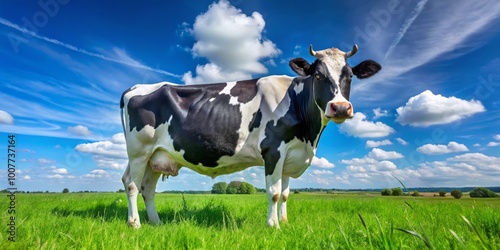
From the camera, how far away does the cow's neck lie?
654 centimetres

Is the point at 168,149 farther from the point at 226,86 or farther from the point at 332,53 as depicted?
the point at 332,53

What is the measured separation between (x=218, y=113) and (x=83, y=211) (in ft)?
15.1

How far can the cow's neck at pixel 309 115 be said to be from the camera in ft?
21.4

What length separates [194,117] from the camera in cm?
730

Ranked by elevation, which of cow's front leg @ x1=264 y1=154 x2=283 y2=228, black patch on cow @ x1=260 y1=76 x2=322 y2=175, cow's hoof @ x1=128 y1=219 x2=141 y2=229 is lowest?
cow's hoof @ x1=128 y1=219 x2=141 y2=229

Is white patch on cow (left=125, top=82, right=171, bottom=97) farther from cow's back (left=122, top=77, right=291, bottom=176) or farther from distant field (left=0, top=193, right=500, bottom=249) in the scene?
distant field (left=0, top=193, right=500, bottom=249)

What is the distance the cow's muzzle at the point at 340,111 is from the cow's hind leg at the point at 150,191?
4.49m

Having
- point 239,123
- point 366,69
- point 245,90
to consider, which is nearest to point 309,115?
point 239,123

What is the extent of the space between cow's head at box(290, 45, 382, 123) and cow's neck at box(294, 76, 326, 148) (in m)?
0.20

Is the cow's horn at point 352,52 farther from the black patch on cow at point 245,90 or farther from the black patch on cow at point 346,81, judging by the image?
the black patch on cow at point 245,90

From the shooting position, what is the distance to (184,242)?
3602 millimetres

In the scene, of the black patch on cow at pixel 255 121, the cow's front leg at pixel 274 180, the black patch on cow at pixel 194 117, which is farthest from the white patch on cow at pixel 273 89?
the cow's front leg at pixel 274 180

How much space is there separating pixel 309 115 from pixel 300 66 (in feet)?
3.26

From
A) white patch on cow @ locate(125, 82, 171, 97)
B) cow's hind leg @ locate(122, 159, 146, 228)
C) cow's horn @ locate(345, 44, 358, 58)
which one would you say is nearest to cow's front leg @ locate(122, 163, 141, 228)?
cow's hind leg @ locate(122, 159, 146, 228)
